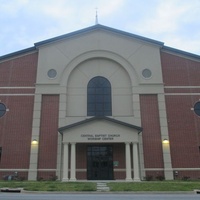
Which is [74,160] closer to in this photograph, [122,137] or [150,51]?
[122,137]

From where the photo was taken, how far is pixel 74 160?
81.3ft

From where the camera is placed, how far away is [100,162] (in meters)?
26.5

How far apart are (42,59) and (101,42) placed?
21.2 ft

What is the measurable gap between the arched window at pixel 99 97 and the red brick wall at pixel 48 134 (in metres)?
3.34

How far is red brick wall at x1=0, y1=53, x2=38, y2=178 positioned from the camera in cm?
2653

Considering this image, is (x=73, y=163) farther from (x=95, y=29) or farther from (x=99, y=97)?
(x=95, y=29)

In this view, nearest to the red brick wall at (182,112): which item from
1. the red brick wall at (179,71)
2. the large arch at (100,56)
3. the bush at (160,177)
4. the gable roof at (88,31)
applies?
the red brick wall at (179,71)

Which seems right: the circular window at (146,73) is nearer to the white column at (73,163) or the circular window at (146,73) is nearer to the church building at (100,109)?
the church building at (100,109)

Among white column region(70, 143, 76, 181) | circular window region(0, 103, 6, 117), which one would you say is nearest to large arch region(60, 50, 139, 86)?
circular window region(0, 103, 6, 117)

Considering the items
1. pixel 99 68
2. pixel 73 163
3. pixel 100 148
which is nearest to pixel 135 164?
pixel 100 148

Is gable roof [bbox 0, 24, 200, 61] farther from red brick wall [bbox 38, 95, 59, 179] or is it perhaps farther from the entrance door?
the entrance door

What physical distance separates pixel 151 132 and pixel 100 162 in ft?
18.4

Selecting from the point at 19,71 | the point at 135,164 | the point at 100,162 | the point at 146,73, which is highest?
the point at 19,71

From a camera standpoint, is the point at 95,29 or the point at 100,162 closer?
the point at 100,162
